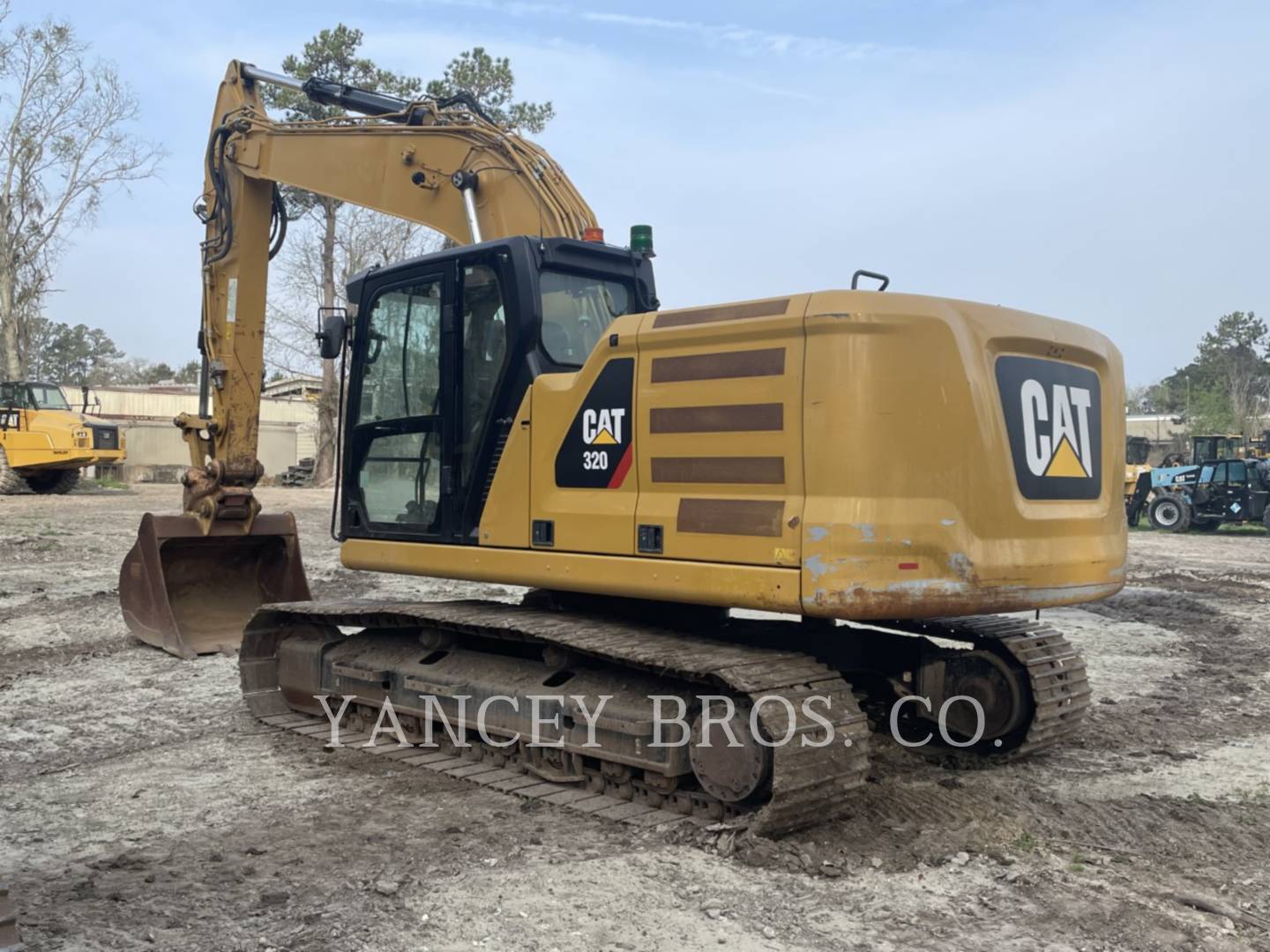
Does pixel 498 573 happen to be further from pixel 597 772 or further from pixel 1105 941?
pixel 1105 941

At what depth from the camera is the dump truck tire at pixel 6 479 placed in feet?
79.0

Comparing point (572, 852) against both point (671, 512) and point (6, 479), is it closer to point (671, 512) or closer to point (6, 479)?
point (671, 512)

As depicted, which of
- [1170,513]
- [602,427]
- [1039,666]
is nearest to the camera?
[602,427]

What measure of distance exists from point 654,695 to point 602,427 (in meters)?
1.19

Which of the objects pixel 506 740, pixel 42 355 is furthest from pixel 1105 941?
pixel 42 355

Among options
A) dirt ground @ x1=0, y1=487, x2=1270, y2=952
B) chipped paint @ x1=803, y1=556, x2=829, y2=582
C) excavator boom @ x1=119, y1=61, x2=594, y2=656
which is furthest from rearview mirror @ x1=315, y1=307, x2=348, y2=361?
chipped paint @ x1=803, y1=556, x2=829, y2=582

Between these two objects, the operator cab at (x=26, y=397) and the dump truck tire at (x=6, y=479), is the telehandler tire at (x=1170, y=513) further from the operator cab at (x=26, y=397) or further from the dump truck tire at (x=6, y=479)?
the dump truck tire at (x=6, y=479)

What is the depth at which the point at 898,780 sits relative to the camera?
213 inches

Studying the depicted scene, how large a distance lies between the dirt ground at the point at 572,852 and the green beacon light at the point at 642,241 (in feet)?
9.28

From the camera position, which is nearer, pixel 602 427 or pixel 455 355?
pixel 602 427

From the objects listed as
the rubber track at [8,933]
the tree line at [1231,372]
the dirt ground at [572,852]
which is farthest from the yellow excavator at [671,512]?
the tree line at [1231,372]

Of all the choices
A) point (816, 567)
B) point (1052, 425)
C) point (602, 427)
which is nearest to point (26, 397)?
point (602, 427)

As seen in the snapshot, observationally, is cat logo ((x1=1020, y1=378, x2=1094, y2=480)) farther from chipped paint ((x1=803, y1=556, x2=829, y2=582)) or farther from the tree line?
the tree line

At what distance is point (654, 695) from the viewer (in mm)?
4957
